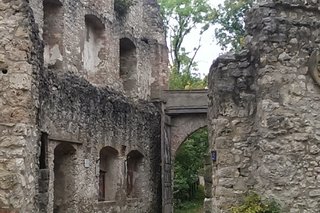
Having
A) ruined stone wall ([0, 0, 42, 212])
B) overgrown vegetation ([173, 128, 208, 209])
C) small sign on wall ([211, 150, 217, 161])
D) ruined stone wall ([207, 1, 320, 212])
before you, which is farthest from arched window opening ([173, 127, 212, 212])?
ruined stone wall ([0, 0, 42, 212])

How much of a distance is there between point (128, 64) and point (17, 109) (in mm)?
13754

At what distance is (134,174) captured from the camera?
18.4 meters

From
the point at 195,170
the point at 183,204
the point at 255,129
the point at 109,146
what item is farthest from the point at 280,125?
the point at 195,170

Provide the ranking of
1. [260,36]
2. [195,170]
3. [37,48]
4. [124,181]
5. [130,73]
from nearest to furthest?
[37,48]
[260,36]
[124,181]
[130,73]
[195,170]

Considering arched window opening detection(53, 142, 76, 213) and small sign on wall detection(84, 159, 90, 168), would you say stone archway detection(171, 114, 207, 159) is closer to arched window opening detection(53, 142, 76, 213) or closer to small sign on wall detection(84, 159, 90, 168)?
small sign on wall detection(84, 159, 90, 168)

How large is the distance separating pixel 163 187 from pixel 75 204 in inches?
216

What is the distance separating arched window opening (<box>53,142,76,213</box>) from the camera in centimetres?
1380

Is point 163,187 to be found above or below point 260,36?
below

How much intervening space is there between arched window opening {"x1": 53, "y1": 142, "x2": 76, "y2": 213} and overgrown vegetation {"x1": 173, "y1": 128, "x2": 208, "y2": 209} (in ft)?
37.7

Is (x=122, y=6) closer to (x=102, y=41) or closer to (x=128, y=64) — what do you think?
(x=128, y=64)

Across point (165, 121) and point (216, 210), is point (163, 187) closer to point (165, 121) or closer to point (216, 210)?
point (165, 121)

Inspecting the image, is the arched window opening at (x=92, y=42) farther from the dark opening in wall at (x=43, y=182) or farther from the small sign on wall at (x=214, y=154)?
the small sign on wall at (x=214, y=154)

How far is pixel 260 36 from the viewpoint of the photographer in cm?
834

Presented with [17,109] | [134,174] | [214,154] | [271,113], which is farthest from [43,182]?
[134,174]
